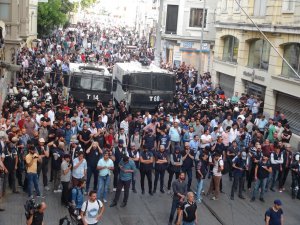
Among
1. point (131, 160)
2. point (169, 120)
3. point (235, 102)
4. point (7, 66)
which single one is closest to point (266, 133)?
point (169, 120)

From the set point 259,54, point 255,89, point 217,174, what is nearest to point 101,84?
point 255,89

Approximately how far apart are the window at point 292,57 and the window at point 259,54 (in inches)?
69.2

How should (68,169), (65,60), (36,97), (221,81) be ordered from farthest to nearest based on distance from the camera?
(65,60), (221,81), (36,97), (68,169)

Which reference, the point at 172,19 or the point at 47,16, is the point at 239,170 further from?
the point at 47,16

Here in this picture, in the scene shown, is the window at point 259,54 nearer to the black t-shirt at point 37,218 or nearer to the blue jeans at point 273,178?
the blue jeans at point 273,178

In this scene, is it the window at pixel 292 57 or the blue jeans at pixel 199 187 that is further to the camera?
the window at pixel 292 57

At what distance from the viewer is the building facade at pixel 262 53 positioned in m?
24.2

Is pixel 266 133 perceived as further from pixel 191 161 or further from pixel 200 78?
pixel 200 78

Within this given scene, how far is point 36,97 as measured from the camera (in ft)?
74.1

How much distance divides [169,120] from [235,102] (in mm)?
8248

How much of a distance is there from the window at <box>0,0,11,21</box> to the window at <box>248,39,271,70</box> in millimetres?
14569

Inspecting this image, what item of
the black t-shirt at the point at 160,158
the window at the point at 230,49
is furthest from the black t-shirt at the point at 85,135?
the window at the point at 230,49

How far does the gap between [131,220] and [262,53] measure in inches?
697

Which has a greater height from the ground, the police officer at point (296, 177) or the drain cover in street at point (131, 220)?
the police officer at point (296, 177)
